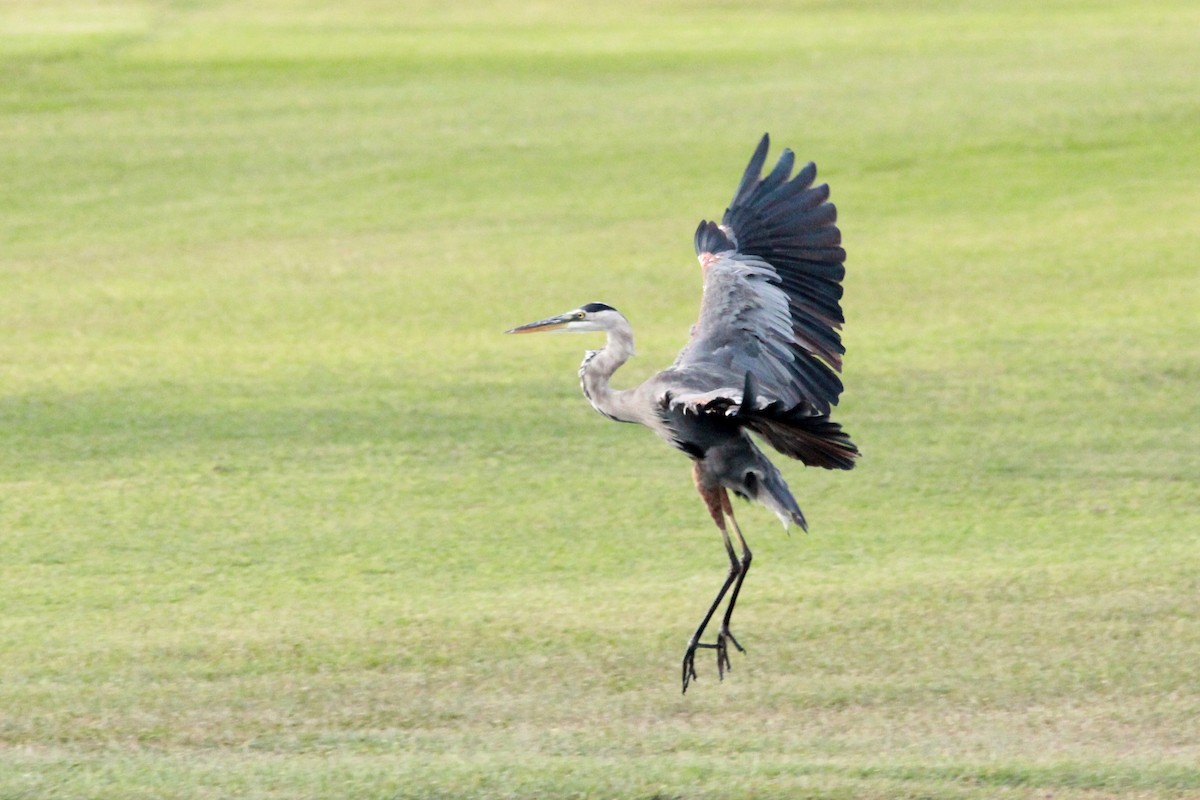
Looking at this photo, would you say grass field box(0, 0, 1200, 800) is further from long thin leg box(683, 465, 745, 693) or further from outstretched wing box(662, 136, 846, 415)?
outstretched wing box(662, 136, 846, 415)

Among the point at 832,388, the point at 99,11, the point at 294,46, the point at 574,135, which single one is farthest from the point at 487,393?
the point at 99,11

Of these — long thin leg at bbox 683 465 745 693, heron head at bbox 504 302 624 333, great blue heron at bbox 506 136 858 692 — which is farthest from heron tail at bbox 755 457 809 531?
heron head at bbox 504 302 624 333

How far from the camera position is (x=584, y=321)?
190 inches

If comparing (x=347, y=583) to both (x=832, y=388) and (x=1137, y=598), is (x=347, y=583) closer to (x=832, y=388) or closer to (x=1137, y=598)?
(x=832, y=388)

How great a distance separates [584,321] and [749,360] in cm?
50

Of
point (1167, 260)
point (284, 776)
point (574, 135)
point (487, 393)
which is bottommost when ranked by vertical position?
point (284, 776)

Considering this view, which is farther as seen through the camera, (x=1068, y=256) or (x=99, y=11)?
(x=99, y=11)

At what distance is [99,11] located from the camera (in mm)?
16922

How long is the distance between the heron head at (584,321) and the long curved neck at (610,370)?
0.10 ft

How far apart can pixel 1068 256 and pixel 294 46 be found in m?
7.69

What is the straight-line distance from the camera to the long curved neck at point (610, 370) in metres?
4.75

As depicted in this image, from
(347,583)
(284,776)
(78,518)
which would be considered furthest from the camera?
(78,518)

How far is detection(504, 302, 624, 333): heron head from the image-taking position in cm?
478

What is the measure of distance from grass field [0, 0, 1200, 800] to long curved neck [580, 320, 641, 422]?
868 mm
